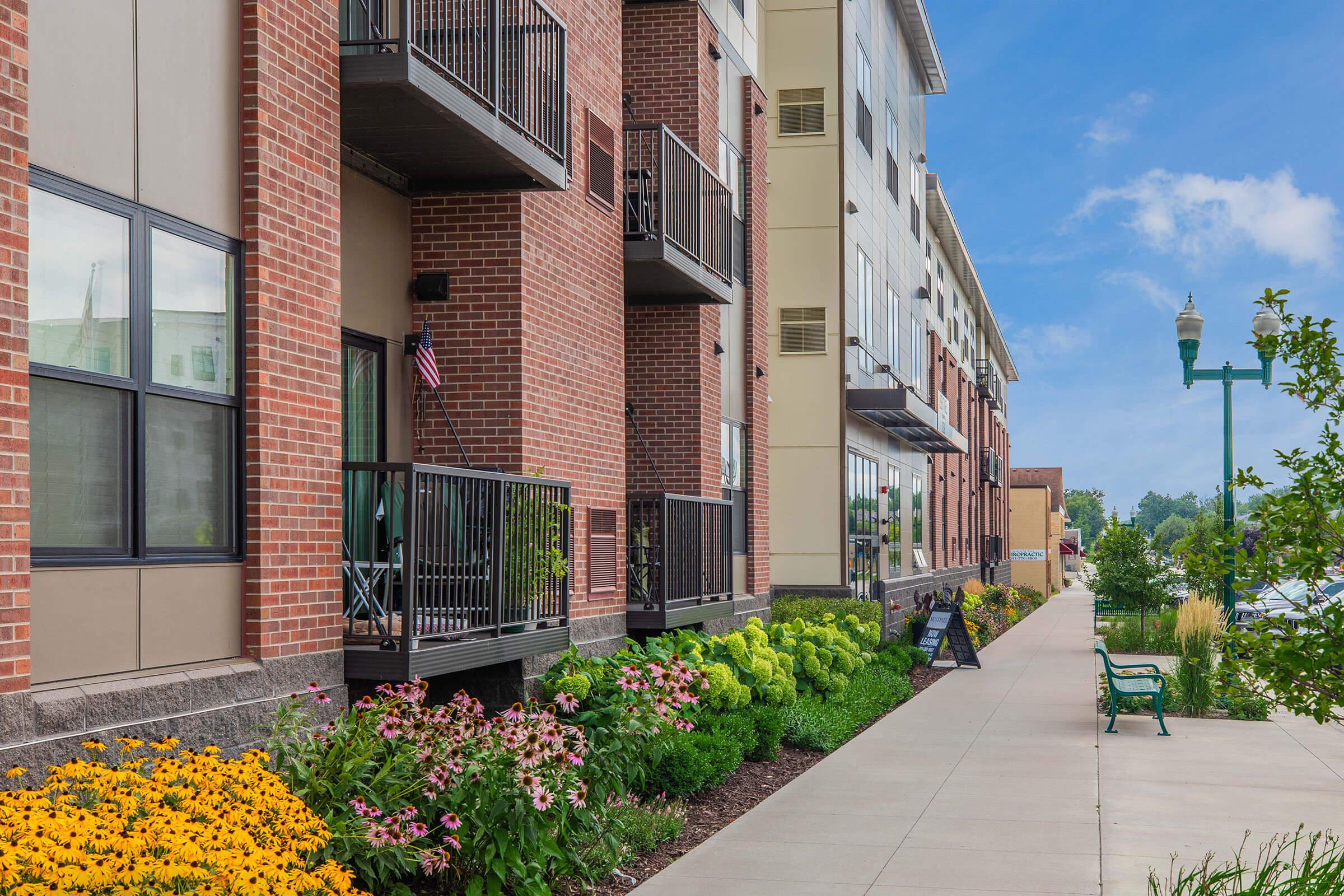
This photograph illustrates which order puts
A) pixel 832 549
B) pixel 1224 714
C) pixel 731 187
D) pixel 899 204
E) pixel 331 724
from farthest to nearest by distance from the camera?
pixel 899 204 → pixel 832 549 → pixel 731 187 → pixel 1224 714 → pixel 331 724

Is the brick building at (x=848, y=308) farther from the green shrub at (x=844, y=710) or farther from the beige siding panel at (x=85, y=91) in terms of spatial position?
the beige siding panel at (x=85, y=91)

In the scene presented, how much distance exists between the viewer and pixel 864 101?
27203 mm

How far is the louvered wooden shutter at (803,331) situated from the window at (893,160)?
7477mm

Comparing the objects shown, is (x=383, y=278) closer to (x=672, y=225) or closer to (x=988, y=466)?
(x=672, y=225)

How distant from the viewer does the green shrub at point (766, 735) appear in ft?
41.2

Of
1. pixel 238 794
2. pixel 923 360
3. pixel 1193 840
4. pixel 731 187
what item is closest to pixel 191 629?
pixel 238 794

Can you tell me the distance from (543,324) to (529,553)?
2.31 m

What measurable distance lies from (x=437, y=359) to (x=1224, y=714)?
1177 centimetres

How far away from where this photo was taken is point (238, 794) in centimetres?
556

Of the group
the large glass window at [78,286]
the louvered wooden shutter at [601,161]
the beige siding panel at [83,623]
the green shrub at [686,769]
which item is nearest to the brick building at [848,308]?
the louvered wooden shutter at [601,161]

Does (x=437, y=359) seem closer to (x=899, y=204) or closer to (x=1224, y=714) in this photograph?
(x=1224, y=714)

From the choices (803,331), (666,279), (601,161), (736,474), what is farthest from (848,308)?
(601,161)

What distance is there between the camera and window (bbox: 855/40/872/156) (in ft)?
86.9

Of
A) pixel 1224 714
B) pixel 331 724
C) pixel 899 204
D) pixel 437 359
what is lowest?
pixel 1224 714
